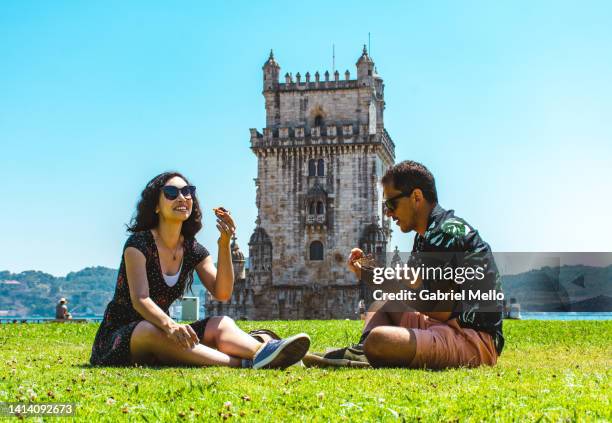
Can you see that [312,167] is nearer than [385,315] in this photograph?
No

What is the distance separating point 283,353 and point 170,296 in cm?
167

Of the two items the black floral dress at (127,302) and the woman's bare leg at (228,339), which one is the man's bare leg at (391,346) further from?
the black floral dress at (127,302)

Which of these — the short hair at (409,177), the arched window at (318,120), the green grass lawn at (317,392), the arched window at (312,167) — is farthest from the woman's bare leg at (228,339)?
the arched window at (318,120)

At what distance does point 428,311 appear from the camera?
8164 millimetres

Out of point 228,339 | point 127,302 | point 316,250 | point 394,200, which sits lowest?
point 228,339

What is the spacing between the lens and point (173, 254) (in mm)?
8828

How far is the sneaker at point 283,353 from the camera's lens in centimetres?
775

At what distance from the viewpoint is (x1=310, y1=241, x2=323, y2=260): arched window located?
54.9 meters

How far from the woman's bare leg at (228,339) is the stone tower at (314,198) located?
4465 centimetres

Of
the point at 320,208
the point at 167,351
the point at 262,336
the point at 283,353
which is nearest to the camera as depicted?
the point at 283,353

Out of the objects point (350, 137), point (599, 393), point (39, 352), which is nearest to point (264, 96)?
point (350, 137)

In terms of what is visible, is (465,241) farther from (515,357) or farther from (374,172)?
(374,172)

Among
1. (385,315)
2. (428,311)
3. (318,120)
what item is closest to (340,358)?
(385,315)

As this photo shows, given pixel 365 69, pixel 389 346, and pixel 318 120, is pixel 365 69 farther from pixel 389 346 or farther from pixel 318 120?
pixel 389 346
